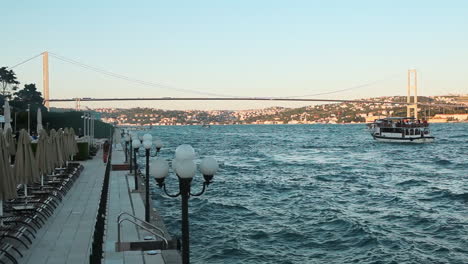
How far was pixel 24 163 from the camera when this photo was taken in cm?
1029

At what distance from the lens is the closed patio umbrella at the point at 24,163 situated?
33.1ft

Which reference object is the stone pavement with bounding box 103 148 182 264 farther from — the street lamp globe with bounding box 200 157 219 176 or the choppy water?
the street lamp globe with bounding box 200 157 219 176

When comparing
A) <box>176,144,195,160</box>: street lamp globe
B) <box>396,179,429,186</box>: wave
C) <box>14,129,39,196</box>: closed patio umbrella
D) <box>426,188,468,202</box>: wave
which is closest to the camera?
<box>176,144,195,160</box>: street lamp globe

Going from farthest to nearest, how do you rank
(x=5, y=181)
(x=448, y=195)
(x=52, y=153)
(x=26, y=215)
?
(x=448, y=195)
(x=52, y=153)
(x=26, y=215)
(x=5, y=181)

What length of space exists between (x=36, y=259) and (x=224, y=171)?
2263 cm

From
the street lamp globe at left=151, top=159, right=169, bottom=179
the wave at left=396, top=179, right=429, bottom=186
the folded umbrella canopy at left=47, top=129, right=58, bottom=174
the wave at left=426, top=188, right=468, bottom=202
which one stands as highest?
the street lamp globe at left=151, top=159, right=169, bottom=179

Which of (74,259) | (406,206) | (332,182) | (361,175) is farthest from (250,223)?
(361,175)

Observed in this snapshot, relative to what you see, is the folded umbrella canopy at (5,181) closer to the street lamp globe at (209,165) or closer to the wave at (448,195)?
the street lamp globe at (209,165)

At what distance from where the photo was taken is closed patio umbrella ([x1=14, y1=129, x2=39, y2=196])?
10.1m

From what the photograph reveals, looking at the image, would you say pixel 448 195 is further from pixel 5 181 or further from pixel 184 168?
pixel 184 168

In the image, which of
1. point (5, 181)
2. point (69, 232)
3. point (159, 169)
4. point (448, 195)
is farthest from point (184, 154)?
point (448, 195)

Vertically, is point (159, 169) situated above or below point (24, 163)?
above

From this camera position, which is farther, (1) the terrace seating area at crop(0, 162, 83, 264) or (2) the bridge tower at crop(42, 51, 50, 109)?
(2) the bridge tower at crop(42, 51, 50, 109)

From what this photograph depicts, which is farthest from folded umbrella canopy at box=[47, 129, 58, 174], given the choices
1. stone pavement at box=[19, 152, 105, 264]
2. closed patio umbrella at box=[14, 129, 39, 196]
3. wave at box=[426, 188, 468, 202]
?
wave at box=[426, 188, 468, 202]
